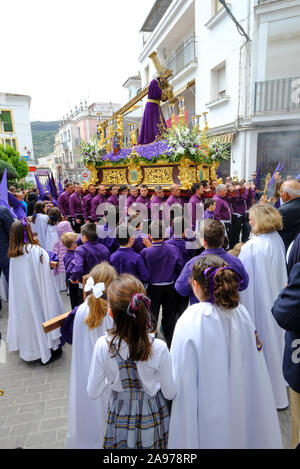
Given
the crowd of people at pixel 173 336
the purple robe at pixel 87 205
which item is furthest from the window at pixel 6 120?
the crowd of people at pixel 173 336

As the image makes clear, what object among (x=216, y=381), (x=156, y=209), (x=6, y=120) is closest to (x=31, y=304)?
(x=216, y=381)

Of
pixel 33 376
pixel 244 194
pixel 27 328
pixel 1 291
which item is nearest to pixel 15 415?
pixel 33 376

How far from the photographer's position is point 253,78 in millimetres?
10297

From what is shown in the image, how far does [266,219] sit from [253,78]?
32.6 ft

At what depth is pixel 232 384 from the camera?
162 centimetres

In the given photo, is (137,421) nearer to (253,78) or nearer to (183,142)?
(183,142)

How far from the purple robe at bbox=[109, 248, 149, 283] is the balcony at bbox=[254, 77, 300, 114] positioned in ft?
31.8

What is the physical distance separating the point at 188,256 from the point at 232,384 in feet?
9.33

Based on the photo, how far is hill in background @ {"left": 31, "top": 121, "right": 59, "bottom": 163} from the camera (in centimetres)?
8925

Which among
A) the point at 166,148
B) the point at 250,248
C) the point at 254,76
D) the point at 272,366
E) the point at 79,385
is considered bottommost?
the point at 272,366

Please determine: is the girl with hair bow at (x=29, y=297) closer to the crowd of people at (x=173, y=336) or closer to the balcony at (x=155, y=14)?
the crowd of people at (x=173, y=336)

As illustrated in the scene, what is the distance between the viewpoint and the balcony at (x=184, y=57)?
1376cm

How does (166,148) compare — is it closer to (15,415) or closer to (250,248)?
(250,248)

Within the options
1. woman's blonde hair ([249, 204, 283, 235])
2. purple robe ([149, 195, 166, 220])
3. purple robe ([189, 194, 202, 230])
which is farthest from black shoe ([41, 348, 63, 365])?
purple robe ([189, 194, 202, 230])
